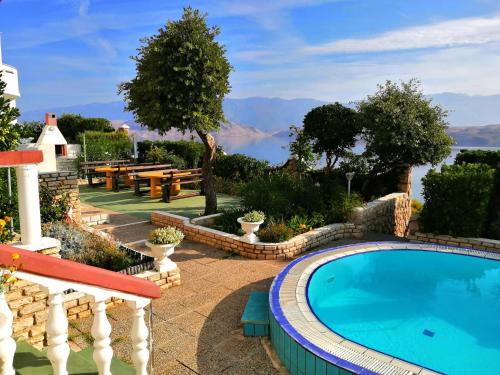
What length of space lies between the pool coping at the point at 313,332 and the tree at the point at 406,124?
19.4 feet

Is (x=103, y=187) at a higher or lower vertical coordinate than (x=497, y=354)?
higher

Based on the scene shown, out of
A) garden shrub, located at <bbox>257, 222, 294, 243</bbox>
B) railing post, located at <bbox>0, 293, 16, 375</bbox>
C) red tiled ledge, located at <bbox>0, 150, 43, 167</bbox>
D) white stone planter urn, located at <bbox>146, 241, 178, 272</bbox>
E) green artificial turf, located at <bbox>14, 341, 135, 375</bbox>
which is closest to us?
railing post, located at <bbox>0, 293, 16, 375</bbox>

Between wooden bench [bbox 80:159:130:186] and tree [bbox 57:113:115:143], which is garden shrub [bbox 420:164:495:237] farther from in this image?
tree [bbox 57:113:115:143]

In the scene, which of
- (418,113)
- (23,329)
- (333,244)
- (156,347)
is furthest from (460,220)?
(23,329)

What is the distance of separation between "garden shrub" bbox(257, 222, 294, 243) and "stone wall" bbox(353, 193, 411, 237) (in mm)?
2585

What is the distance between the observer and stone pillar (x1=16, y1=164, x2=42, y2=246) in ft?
14.8

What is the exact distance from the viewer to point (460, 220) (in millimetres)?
9531

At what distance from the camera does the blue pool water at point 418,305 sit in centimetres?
555

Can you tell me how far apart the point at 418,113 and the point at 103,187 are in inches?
528

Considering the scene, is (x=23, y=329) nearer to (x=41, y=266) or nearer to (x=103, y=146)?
(x=41, y=266)

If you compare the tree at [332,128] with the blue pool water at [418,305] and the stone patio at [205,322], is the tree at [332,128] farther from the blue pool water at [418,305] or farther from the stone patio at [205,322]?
the stone patio at [205,322]

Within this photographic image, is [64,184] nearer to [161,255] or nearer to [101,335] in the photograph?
[161,255]

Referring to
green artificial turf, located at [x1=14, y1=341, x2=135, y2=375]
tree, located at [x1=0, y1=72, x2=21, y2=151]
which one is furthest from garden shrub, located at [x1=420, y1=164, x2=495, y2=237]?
tree, located at [x1=0, y1=72, x2=21, y2=151]

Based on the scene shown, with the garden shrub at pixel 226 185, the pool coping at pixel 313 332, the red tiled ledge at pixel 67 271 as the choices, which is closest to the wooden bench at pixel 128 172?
the garden shrub at pixel 226 185
